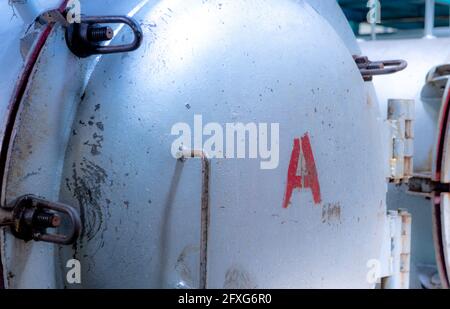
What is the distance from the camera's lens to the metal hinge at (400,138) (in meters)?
1.95

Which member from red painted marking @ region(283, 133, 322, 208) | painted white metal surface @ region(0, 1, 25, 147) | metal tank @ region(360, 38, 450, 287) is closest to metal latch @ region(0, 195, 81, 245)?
painted white metal surface @ region(0, 1, 25, 147)

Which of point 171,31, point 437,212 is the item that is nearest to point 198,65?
point 171,31

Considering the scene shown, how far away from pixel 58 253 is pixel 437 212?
1.52 metres

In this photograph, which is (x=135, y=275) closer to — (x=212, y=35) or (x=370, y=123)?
(x=212, y=35)

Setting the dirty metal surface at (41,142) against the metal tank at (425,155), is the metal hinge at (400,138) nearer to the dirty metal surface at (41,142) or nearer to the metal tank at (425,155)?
the metal tank at (425,155)

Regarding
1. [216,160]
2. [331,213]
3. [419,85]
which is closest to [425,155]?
[419,85]

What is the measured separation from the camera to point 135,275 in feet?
3.67

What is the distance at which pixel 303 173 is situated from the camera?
1.40m

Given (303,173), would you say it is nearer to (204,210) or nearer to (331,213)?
(331,213)

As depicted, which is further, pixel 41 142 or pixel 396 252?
pixel 396 252

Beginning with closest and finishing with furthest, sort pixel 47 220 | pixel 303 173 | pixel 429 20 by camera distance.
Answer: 1. pixel 47 220
2. pixel 303 173
3. pixel 429 20

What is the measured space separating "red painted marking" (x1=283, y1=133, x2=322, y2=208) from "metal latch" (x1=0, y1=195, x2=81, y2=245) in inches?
18.7

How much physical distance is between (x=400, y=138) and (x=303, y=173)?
2.26ft
